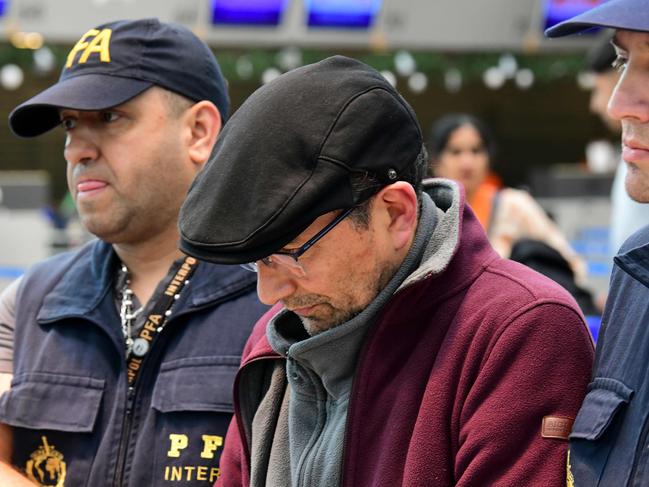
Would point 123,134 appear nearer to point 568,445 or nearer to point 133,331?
point 133,331

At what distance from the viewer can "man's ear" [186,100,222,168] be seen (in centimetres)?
220

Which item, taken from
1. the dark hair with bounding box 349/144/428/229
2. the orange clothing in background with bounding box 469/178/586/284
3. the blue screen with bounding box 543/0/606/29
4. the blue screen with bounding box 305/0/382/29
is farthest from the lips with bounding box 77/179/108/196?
the blue screen with bounding box 543/0/606/29

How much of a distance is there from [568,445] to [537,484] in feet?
0.26

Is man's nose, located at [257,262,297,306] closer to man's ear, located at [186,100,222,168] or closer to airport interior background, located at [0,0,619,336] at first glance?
man's ear, located at [186,100,222,168]

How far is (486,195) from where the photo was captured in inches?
205

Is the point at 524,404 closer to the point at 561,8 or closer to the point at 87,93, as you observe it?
the point at 87,93

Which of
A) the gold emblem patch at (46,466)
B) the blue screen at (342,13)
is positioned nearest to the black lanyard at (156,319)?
the gold emblem patch at (46,466)

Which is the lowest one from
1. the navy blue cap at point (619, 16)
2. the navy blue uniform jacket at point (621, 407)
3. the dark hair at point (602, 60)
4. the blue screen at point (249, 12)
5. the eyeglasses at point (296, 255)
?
the navy blue uniform jacket at point (621, 407)

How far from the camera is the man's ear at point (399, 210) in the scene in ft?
5.20

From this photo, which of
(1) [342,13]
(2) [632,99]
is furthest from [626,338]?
(1) [342,13]

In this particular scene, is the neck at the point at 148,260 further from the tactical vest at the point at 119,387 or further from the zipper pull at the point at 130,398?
the zipper pull at the point at 130,398

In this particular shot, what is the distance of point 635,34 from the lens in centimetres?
153

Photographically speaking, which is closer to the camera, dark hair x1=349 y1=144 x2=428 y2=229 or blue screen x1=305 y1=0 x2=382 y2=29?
dark hair x1=349 y1=144 x2=428 y2=229

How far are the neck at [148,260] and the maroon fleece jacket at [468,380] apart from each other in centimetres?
72
